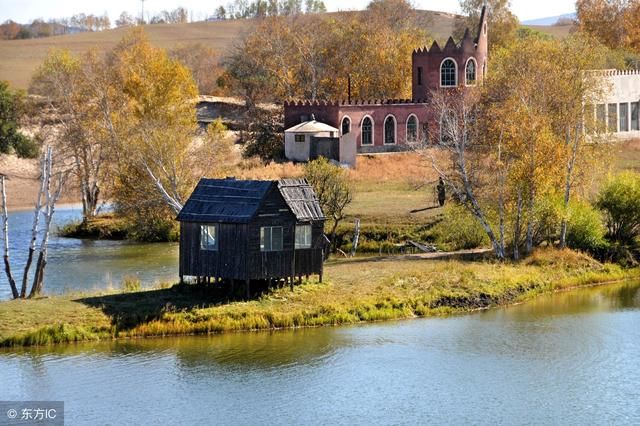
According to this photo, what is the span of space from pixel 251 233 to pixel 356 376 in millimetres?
7057

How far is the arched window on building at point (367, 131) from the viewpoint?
75.2 metres

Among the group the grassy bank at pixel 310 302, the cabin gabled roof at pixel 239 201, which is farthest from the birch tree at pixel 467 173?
the cabin gabled roof at pixel 239 201

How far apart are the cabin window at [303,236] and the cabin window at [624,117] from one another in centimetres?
4502

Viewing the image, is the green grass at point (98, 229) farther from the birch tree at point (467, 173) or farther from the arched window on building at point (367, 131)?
the arched window on building at point (367, 131)

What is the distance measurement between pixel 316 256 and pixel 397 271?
4.64 m

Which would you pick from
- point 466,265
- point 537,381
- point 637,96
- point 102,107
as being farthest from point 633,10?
point 537,381

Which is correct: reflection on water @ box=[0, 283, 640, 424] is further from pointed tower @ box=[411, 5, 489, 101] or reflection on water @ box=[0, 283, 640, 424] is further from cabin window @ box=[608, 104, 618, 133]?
pointed tower @ box=[411, 5, 489, 101]

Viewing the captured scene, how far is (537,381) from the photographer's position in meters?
32.6

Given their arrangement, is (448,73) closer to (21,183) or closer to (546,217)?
(21,183)

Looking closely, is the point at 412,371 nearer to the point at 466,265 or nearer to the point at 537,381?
the point at 537,381

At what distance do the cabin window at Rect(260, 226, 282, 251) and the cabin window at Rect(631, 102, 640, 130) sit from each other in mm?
47835

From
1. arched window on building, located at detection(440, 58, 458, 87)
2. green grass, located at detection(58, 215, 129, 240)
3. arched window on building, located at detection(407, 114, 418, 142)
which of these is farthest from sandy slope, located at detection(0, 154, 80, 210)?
arched window on building, located at detection(440, 58, 458, 87)

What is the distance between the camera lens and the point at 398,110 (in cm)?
7694

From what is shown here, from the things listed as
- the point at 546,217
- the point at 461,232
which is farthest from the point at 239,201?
the point at 461,232
